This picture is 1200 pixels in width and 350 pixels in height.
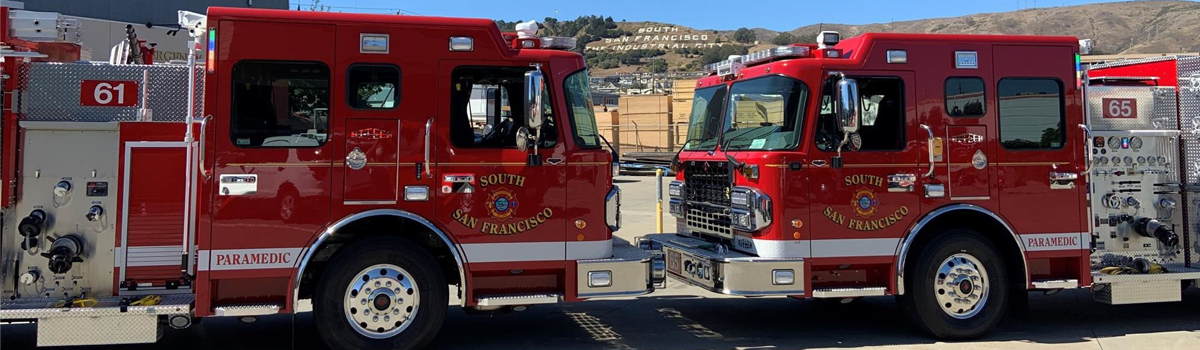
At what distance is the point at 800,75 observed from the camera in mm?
6496

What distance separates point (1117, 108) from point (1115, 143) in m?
0.32

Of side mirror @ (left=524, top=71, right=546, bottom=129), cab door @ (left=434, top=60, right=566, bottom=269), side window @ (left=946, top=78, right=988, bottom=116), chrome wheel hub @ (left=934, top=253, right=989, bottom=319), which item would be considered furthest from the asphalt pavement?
side mirror @ (left=524, top=71, right=546, bottom=129)

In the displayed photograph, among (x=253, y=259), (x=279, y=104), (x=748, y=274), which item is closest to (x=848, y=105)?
(x=748, y=274)

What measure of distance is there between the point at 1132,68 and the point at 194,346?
9209 millimetres

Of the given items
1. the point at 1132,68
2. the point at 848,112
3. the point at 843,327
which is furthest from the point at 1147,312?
the point at 848,112

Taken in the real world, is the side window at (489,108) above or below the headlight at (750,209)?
above

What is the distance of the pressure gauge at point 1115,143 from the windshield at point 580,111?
4667mm

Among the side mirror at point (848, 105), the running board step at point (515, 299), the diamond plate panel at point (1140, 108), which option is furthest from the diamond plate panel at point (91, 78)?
the diamond plate panel at point (1140, 108)

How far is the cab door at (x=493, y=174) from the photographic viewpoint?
5820mm

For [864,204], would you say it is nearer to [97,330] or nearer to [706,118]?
[706,118]

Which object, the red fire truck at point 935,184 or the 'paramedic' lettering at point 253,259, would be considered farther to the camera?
the red fire truck at point 935,184

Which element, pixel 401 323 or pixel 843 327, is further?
pixel 843 327

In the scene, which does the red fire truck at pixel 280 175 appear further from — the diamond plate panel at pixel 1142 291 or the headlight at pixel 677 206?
the diamond plate panel at pixel 1142 291

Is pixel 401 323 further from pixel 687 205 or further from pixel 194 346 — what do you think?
pixel 687 205
